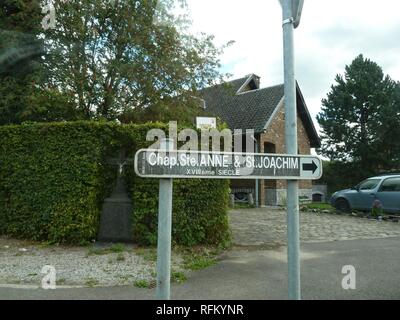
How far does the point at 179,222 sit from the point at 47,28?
23.7ft

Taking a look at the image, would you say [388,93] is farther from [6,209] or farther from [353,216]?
[6,209]

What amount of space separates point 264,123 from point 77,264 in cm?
1528

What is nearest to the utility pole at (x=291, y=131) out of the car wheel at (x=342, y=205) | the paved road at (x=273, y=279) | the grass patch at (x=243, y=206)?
the paved road at (x=273, y=279)

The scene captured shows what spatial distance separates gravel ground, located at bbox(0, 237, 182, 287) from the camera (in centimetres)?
571

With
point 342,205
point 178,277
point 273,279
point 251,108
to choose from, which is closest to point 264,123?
point 251,108

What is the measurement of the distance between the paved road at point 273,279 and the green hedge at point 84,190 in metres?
1.08

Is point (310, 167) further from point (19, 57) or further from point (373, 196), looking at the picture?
point (373, 196)

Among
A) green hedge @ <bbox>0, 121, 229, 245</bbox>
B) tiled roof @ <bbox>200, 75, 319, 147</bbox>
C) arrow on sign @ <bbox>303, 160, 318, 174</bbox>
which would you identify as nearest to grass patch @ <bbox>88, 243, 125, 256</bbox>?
green hedge @ <bbox>0, 121, 229, 245</bbox>

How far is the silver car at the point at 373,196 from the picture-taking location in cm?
1480

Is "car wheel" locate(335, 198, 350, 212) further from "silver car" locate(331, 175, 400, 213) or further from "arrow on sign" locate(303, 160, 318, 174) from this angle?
"arrow on sign" locate(303, 160, 318, 174)

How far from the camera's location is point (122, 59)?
38.5 feet

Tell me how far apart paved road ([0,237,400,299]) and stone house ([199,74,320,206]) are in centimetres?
1187

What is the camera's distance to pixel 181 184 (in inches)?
307
